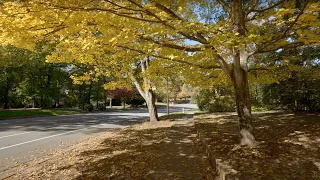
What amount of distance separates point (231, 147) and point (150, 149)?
8.26 feet

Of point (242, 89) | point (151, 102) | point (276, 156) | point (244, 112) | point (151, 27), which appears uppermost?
point (151, 27)

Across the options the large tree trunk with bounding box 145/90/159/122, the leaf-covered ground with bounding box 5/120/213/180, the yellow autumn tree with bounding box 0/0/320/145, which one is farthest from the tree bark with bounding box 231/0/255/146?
the large tree trunk with bounding box 145/90/159/122

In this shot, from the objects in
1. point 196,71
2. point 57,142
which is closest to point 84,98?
point 57,142

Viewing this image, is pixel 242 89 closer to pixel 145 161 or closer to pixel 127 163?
pixel 145 161

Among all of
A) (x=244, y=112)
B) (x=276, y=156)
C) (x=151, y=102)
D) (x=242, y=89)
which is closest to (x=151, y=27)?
(x=242, y=89)

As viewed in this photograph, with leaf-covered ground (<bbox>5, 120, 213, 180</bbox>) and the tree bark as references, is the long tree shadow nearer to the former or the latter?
leaf-covered ground (<bbox>5, 120, 213, 180</bbox>)

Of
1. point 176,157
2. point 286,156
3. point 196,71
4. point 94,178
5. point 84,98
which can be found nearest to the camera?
point 94,178

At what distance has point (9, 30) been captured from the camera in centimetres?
498

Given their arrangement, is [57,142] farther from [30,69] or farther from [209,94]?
[30,69]

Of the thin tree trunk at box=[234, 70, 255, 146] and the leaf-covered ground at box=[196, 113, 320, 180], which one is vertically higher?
the thin tree trunk at box=[234, 70, 255, 146]

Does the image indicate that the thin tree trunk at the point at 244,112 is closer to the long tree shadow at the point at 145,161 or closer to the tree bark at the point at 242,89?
the tree bark at the point at 242,89

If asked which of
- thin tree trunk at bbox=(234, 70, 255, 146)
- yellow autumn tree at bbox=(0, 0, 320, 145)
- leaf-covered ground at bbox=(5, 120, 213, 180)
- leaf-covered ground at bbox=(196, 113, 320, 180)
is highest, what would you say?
yellow autumn tree at bbox=(0, 0, 320, 145)

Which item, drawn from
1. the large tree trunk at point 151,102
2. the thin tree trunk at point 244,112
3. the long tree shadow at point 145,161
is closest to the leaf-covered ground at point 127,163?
the long tree shadow at point 145,161

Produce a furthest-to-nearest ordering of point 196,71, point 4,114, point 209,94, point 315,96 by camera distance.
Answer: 1. point 209,94
2. point 4,114
3. point 315,96
4. point 196,71
